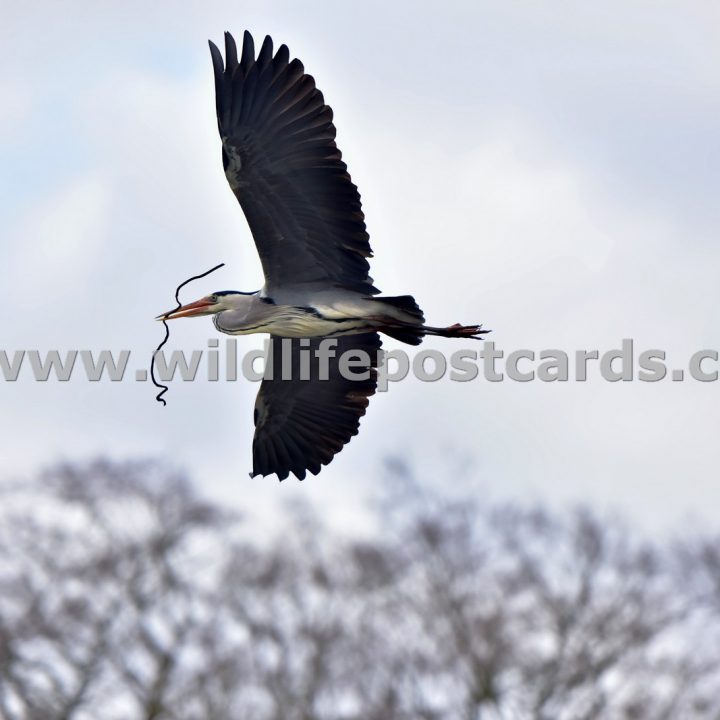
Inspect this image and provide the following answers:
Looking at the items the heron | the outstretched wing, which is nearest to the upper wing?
the heron

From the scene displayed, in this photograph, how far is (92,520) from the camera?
4000 centimetres

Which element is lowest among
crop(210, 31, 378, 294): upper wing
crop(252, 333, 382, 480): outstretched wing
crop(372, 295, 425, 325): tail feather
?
crop(252, 333, 382, 480): outstretched wing

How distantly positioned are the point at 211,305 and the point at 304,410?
1184 millimetres

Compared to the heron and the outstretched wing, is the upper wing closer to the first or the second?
the heron

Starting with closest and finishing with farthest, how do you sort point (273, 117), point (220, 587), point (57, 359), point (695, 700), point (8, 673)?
point (273, 117) < point (57, 359) < point (695, 700) < point (8, 673) < point (220, 587)

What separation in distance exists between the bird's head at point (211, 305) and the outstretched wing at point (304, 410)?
61 cm

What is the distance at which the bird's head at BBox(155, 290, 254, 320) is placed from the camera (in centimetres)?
1442

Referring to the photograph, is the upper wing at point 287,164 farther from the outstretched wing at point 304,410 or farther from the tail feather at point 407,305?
the outstretched wing at point 304,410

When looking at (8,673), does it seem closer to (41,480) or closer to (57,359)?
(41,480)

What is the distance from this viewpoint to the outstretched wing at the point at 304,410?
14984 millimetres

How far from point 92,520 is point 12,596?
3.21 m

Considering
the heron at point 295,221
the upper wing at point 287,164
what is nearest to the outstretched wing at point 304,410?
the heron at point 295,221

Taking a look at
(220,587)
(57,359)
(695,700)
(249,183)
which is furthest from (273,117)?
(220,587)

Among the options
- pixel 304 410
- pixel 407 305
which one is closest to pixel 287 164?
pixel 407 305
